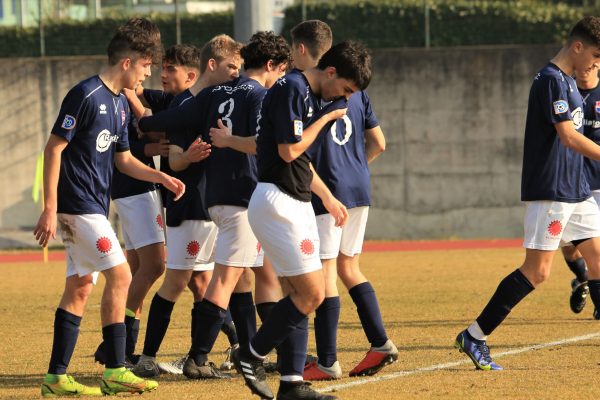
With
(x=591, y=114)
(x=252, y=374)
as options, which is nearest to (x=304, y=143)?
(x=252, y=374)

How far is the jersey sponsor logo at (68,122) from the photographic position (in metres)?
6.67

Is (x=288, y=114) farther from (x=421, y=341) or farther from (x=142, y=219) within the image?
(x=421, y=341)

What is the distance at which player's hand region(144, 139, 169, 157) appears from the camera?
26.8ft

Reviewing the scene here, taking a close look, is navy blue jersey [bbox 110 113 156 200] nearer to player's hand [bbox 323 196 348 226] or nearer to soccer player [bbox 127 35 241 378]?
soccer player [bbox 127 35 241 378]

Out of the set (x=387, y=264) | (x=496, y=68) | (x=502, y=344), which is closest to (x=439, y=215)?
(x=496, y=68)

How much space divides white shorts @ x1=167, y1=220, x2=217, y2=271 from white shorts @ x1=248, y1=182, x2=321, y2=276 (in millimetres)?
1585

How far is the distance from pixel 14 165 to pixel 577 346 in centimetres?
1416

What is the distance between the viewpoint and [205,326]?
7.30m

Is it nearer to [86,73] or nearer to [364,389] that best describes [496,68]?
[86,73]

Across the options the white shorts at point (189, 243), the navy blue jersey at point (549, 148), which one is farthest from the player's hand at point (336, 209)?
the navy blue jersey at point (549, 148)

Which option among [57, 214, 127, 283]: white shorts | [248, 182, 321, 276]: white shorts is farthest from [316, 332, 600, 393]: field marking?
[57, 214, 127, 283]: white shorts

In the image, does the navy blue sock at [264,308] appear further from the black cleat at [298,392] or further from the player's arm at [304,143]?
the player's arm at [304,143]

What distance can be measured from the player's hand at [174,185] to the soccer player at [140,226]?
1.00m

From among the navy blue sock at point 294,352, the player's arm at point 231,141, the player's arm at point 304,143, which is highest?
the player's arm at point 304,143
